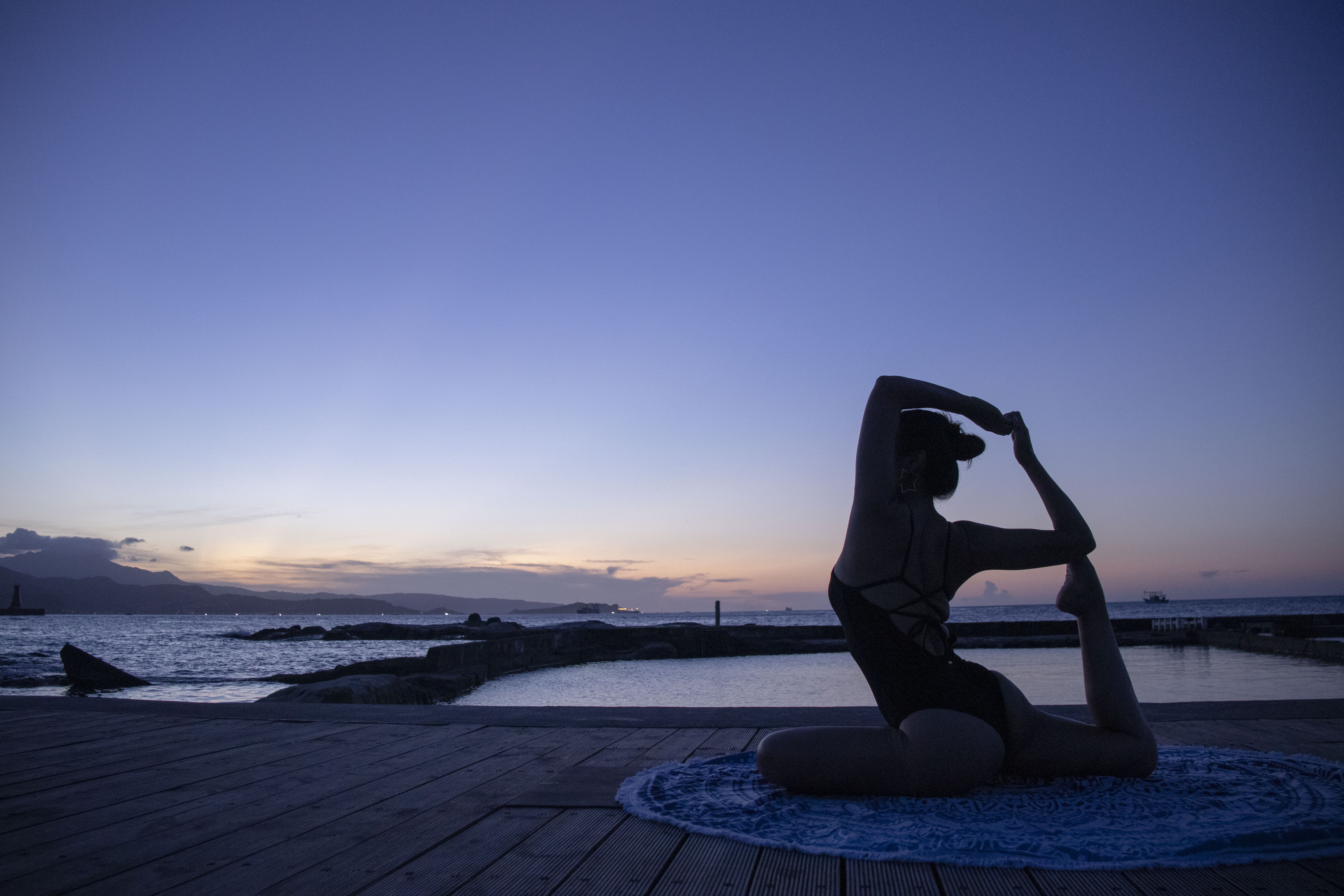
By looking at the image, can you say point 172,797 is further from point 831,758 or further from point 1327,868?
point 1327,868

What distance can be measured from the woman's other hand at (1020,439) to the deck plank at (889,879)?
126 centimetres

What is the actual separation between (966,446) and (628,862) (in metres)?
1.52

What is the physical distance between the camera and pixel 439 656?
19016 millimetres

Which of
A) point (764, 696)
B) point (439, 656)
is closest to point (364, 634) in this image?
point (439, 656)

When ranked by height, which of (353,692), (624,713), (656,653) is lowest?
(656,653)

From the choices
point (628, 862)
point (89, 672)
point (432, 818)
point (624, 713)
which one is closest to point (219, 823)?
point (432, 818)

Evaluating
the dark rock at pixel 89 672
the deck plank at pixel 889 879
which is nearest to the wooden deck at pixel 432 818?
the deck plank at pixel 889 879

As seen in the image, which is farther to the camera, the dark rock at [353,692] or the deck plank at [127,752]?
the dark rock at [353,692]

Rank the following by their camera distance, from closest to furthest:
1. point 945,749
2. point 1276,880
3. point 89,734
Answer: point 1276,880
point 945,749
point 89,734

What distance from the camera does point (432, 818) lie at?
2.19m

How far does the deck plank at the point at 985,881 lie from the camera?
1.49 metres

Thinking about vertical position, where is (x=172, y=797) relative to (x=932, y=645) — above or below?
below

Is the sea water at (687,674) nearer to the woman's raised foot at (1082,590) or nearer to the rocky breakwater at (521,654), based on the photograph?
the rocky breakwater at (521,654)

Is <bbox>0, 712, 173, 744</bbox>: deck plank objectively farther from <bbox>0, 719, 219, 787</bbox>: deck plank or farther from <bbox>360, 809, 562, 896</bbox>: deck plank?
<bbox>360, 809, 562, 896</bbox>: deck plank
